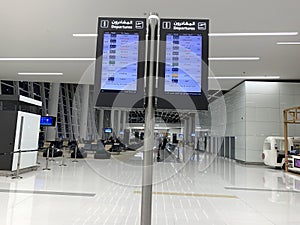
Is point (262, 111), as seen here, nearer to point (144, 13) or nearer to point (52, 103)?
point (144, 13)

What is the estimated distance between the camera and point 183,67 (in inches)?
57.5

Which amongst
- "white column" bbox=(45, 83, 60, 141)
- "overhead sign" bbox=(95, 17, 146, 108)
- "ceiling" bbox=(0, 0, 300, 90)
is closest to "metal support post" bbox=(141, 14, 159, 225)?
"overhead sign" bbox=(95, 17, 146, 108)

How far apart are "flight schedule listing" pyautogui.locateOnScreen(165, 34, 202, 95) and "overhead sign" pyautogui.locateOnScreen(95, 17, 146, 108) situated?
0.16 metres

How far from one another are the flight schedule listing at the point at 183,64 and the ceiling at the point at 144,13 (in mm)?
2615

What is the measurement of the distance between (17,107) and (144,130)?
7726 mm

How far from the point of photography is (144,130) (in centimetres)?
146

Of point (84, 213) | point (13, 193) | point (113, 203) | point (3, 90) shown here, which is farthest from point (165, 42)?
point (3, 90)

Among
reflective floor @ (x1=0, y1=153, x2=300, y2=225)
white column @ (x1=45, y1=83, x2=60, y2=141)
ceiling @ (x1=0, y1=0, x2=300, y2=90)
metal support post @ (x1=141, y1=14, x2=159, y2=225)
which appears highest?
ceiling @ (x1=0, y1=0, x2=300, y2=90)

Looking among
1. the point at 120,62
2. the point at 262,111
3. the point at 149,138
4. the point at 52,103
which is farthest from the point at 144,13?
the point at 52,103

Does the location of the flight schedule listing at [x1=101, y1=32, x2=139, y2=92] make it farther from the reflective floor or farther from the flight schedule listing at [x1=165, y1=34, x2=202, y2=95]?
the reflective floor

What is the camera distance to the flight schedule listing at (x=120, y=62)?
1.44 meters

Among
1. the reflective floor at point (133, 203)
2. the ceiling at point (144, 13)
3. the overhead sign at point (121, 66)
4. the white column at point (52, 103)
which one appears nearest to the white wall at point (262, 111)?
the ceiling at point (144, 13)

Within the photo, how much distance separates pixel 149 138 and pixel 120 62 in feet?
1.52

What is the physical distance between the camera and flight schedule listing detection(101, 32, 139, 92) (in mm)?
1438
